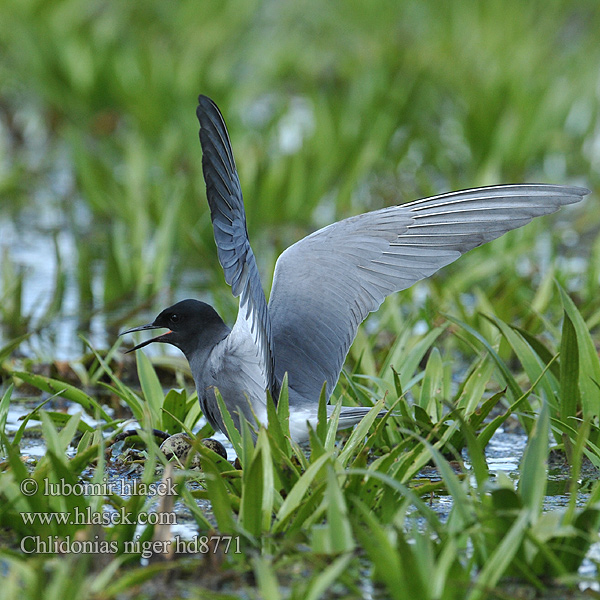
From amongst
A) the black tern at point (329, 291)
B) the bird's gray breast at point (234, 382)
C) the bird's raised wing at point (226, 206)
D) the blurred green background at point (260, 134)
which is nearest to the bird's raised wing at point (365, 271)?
the black tern at point (329, 291)

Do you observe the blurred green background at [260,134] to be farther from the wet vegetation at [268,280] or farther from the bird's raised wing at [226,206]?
the bird's raised wing at [226,206]

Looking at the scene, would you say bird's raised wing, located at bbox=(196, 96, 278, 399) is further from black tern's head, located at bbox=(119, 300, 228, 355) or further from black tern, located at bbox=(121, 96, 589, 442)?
black tern's head, located at bbox=(119, 300, 228, 355)

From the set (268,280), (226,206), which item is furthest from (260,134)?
(226,206)

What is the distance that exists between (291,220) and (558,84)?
4.53 meters

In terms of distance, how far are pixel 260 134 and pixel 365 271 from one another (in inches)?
203

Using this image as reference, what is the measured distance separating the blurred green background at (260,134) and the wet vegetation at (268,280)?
0.10 ft

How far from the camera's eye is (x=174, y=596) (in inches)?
92.3

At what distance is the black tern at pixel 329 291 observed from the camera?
124 inches

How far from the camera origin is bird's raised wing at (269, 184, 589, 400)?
332 centimetres

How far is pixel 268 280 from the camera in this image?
17.0 ft

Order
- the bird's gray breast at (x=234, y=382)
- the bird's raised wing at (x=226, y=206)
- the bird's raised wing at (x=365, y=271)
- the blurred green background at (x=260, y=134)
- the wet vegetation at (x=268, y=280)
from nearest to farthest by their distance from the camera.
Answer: the wet vegetation at (x=268, y=280), the bird's raised wing at (x=226, y=206), the bird's gray breast at (x=234, y=382), the bird's raised wing at (x=365, y=271), the blurred green background at (x=260, y=134)

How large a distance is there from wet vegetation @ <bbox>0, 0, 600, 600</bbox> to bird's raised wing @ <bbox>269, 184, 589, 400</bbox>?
20cm

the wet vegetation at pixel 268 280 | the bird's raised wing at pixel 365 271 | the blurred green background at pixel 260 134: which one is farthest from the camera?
the blurred green background at pixel 260 134

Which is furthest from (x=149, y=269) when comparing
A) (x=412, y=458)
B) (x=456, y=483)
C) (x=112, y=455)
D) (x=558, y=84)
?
(x=558, y=84)
